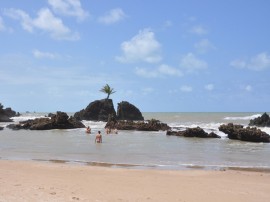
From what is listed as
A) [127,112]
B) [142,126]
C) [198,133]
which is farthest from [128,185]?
[127,112]

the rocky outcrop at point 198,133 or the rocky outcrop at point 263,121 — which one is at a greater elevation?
the rocky outcrop at point 263,121

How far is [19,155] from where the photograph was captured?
20219mm

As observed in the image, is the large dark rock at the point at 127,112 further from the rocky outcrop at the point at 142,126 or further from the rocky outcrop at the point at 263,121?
the rocky outcrop at the point at 263,121

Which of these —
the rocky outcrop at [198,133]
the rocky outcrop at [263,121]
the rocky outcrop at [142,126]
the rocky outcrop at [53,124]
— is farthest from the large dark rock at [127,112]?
the rocky outcrop at [198,133]

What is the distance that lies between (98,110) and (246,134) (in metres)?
45.4

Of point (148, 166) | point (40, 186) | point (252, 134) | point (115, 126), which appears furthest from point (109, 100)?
point (40, 186)

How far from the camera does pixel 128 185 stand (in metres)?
11.5

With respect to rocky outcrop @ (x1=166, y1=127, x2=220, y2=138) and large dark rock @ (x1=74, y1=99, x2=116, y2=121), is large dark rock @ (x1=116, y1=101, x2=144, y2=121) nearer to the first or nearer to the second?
large dark rock @ (x1=74, y1=99, x2=116, y2=121)

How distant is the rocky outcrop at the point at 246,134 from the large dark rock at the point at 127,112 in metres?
40.1

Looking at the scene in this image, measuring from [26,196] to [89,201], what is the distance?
1489 mm

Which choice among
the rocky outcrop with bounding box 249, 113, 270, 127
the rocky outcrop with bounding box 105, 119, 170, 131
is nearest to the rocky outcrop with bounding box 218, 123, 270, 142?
the rocky outcrop with bounding box 105, 119, 170, 131

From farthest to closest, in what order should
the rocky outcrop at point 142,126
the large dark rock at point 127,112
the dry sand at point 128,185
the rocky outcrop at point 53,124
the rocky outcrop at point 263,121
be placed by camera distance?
the large dark rock at point 127,112
the rocky outcrop at point 263,121
the rocky outcrop at point 53,124
the rocky outcrop at point 142,126
the dry sand at point 128,185

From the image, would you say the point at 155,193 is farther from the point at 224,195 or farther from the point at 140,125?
the point at 140,125

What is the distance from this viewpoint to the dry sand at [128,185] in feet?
31.7
